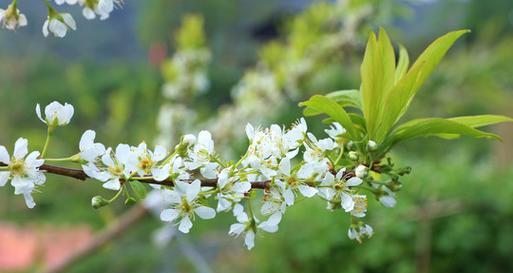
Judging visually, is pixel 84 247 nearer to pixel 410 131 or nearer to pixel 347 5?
pixel 347 5

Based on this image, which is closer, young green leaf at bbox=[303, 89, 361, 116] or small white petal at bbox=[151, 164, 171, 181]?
small white petal at bbox=[151, 164, 171, 181]

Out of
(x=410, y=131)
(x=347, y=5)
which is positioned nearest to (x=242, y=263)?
(x=347, y=5)

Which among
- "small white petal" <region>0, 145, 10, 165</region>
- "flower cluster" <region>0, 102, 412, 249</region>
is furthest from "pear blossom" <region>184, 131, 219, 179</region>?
"small white petal" <region>0, 145, 10, 165</region>

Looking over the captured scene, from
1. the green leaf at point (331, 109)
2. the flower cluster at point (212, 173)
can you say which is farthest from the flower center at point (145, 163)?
the green leaf at point (331, 109)

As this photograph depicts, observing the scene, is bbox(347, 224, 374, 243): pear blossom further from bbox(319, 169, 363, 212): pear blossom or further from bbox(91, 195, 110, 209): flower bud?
bbox(91, 195, 110, 209): flower bud

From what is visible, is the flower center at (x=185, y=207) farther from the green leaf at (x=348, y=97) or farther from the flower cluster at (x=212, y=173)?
the green leaf at (x=348, y=97)

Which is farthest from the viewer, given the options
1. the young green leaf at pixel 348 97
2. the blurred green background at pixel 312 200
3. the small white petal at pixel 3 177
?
the blurred green background at pixel 312 200
